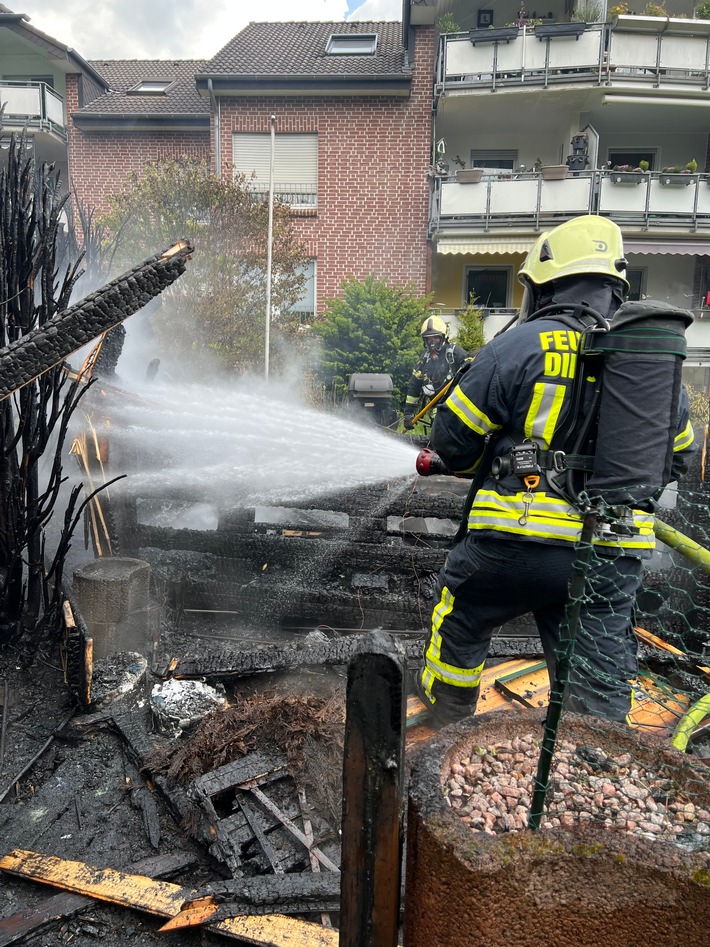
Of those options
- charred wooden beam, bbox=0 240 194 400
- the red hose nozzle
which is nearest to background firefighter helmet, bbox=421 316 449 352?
the red hose nozzle

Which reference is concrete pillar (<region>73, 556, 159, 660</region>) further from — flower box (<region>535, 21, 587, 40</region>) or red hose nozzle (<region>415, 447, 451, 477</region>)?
flower box (<region>535, 21, 587, 40</region>)

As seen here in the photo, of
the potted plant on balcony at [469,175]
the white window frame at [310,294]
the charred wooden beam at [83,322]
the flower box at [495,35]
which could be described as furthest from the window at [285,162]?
the charred wooden beam at [83,322]

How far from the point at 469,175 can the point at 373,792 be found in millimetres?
15117

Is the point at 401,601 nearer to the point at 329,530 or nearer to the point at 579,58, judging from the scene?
the point at 329,530

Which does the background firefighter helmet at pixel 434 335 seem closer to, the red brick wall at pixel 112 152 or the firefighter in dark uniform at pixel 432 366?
the firefighter in dark uniform at pixel 432 366

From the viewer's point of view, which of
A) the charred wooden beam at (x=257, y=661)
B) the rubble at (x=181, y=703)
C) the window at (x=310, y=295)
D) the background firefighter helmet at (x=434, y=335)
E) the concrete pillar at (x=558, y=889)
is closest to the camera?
the concrete pillar at (x=558, y=889)

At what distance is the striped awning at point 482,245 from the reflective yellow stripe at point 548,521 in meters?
13.0

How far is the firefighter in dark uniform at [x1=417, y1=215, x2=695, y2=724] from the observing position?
253 cm

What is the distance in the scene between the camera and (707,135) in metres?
15.9

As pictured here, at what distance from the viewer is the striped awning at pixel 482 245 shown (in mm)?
14430

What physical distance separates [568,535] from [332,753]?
1.52m

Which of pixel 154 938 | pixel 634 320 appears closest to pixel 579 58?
pixel 634 320

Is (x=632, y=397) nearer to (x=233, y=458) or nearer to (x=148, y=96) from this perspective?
(x=233, y=458)

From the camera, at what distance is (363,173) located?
15.9 m
